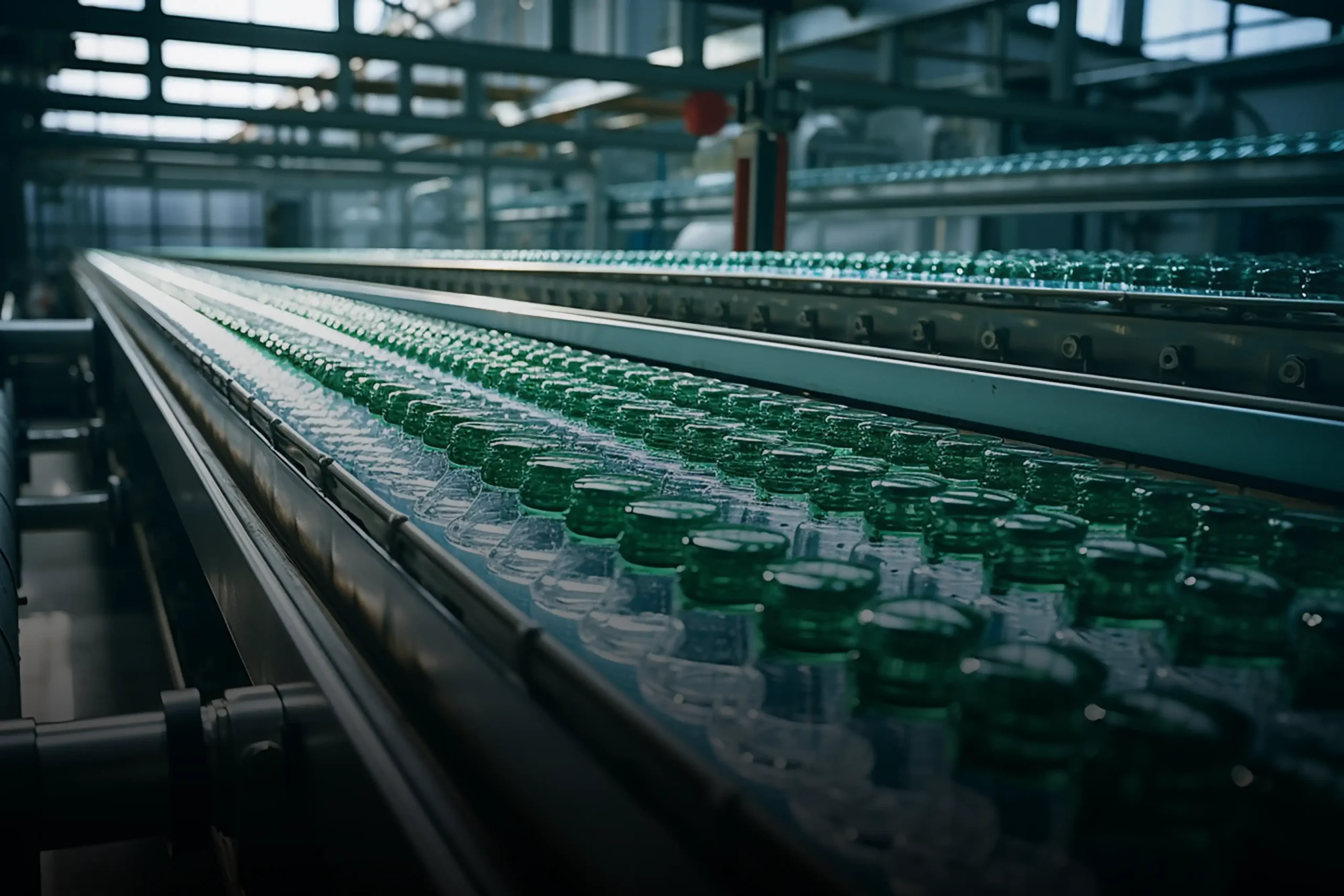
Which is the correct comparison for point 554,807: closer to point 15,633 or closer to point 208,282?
point 15,633

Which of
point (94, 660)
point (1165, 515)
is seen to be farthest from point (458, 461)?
point (94, 660)

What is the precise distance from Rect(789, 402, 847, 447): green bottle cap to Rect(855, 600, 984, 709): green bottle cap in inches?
27.9

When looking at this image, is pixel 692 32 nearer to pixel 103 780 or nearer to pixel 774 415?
pixel 774 415

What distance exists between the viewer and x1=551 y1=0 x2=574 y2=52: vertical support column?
14.7 ft

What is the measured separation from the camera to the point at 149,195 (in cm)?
2067

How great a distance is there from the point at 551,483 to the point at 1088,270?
1.40 meters

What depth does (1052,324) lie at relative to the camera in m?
1.94

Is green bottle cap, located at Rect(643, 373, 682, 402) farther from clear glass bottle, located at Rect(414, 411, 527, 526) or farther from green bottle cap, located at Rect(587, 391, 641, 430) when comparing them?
clear glass bottle, located at Rect(414, 411, 527, 526)

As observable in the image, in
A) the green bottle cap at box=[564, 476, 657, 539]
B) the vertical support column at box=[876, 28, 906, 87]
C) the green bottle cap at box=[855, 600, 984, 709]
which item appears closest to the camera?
the green bottle cap at box=[855, 600, 984, 709]

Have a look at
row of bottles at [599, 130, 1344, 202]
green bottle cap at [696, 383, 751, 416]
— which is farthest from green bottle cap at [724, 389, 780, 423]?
row of bottles at [599, 130, 1344, 202]

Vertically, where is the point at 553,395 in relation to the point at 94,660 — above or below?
above

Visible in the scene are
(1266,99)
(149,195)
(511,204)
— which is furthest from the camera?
(149,195)

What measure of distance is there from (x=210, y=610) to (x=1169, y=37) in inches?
351

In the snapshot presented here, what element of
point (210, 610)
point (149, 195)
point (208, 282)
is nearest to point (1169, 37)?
point (208, 282)
